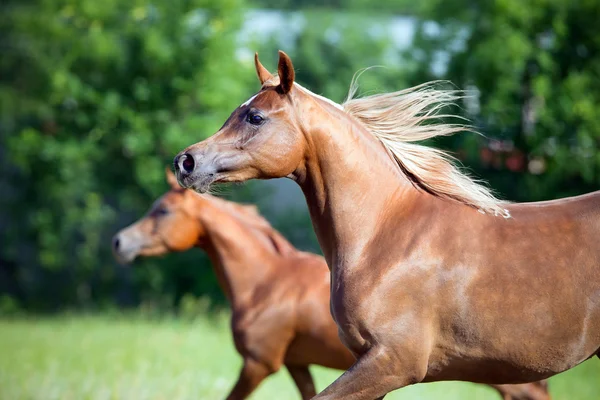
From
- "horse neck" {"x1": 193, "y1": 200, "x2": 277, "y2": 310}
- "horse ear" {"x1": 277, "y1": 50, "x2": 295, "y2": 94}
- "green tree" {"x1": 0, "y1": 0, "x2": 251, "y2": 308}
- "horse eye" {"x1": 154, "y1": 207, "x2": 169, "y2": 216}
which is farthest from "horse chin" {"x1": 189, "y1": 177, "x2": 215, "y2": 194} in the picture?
"green tree" {"x1": 0, "y1": 0, "x2": 251, "y2": 308}

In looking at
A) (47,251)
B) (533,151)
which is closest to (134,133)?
(47,251)

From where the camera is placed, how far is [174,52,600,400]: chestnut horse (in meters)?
3.67

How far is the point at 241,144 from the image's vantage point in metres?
3.96

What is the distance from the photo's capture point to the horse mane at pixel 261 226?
676 cm

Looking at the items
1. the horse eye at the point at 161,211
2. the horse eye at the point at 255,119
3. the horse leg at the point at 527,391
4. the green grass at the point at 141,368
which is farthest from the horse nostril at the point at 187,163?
the green grass at the point at 141,368

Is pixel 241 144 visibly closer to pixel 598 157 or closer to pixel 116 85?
pixel 598 157

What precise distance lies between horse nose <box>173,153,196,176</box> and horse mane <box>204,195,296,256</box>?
2.85m

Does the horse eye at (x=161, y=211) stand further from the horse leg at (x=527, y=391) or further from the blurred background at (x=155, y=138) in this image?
the horse leg at (x=527, y=391)

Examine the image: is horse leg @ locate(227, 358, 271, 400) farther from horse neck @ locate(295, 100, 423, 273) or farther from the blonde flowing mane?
the blonde flowing mane

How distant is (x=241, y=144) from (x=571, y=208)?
5.27 feet

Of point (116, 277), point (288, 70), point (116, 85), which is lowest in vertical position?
point (116, 277)

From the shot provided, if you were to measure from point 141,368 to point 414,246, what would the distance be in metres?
6.04

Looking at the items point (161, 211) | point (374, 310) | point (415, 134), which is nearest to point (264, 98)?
point (415, 134)

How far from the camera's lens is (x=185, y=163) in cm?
393
